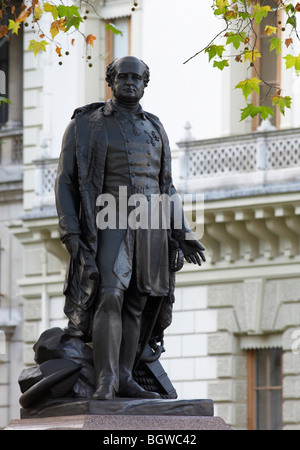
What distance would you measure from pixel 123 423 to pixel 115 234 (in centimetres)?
153

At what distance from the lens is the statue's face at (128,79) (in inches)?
593

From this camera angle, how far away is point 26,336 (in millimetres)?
33719

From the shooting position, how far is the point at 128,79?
15.1 m

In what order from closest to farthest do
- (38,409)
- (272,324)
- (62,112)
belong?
1. (38,409)
2. (272,324)
3. (62,112)

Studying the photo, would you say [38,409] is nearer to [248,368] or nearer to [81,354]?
[81,354]

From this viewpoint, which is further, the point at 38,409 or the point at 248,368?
the point at 248,368

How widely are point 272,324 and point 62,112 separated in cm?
563

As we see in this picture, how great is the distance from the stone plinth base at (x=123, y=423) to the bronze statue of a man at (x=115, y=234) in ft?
1.39

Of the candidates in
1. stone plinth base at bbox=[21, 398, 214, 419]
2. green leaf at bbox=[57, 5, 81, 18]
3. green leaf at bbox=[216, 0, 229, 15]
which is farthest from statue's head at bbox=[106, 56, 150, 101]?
green leaf at bbox=[57, 5, 81, 18]

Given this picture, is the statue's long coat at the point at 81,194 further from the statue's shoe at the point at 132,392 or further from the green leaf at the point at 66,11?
the green leaf at the point at 66,11

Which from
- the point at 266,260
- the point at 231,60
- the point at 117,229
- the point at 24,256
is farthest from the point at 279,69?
the point at 117,229

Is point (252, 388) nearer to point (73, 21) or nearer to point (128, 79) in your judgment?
point (73, 21)

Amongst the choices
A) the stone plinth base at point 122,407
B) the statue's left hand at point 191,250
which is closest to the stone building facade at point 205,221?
the statue's left hand at point 191,250

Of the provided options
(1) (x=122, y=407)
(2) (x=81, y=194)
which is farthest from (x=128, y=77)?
(1) (x=122, y=407)
